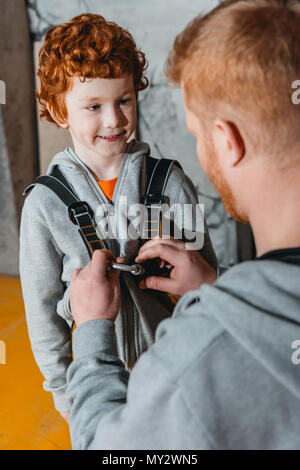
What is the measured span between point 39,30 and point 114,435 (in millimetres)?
2658

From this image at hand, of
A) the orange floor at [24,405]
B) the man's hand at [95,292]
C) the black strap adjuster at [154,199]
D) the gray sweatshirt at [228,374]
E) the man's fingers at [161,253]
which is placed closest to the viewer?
the gray sweatshirt at [228,374]

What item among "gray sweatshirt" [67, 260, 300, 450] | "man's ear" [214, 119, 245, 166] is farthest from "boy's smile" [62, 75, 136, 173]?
"gray sweatshirt" [67, 260, 300, 450]

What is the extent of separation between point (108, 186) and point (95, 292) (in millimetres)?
407

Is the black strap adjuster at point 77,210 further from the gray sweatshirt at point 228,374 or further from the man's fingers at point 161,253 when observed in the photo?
the gray sweatshirt at point 228,374

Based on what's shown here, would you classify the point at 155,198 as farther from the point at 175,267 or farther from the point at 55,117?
the point at 55,117

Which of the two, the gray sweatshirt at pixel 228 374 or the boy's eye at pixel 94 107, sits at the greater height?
the boy's eye at pixel 94 107

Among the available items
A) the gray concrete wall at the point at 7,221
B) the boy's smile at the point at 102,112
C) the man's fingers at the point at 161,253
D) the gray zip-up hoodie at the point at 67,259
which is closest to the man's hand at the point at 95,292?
the man's fingers at the point at 161,253

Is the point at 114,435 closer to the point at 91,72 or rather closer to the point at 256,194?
the point at 256,194

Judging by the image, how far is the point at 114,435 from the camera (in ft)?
2.13

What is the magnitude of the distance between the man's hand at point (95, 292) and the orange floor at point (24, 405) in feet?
2.65

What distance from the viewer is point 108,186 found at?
1239 millimetres

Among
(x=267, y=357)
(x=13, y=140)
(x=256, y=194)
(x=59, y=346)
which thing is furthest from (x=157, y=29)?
(x=267, y=357)

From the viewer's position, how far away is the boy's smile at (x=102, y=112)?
3.66 feet

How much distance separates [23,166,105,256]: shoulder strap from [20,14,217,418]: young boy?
3 cm
